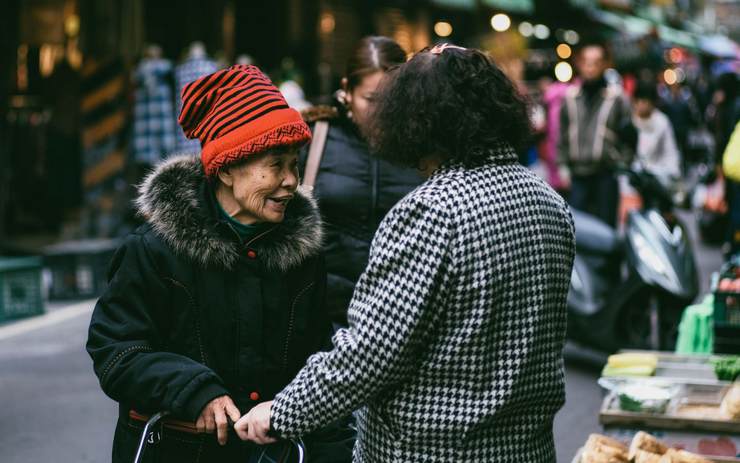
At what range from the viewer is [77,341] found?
867cm

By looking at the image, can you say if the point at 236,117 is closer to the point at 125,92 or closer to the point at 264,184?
the point at 264,184

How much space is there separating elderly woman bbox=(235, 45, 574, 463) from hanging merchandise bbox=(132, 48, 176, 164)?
38.0ft

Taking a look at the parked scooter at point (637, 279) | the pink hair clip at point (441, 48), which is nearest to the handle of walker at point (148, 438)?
the pink hair clip at point (441, 48)

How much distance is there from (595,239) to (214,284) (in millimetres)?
5394

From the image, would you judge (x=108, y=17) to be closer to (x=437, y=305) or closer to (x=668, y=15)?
(x=437, y=305)

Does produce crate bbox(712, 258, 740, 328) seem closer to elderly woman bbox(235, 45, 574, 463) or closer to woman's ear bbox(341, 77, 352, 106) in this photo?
woman's ear bbox(341, 77, 352, 106)

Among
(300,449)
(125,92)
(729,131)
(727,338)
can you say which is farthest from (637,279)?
(125,92)

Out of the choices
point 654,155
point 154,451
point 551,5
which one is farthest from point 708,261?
point 551,5

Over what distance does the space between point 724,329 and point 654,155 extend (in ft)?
21.1

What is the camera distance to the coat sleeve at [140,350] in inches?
107

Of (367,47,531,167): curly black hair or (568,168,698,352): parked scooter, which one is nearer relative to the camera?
(367,47,531,167): curly black hair

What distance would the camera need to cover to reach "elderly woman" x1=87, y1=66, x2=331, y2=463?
2.79 metres

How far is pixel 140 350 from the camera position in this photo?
2.78 m

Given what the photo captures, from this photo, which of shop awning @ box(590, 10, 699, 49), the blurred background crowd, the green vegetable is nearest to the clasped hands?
the green vegetable
